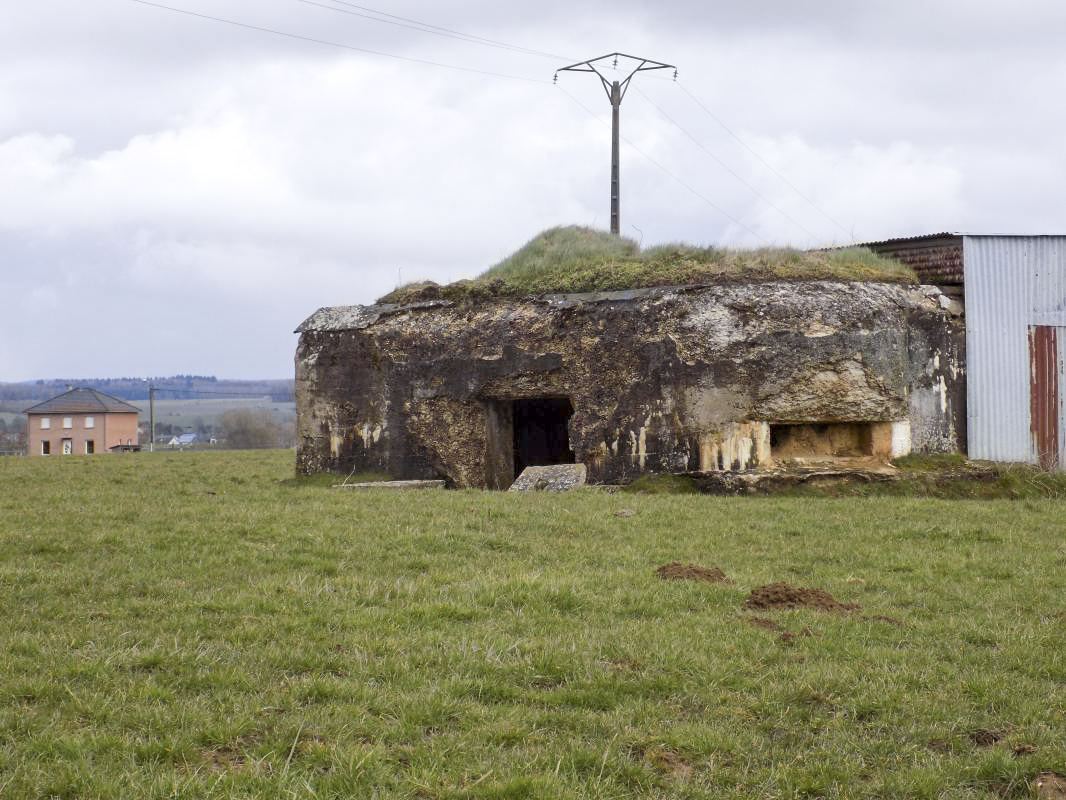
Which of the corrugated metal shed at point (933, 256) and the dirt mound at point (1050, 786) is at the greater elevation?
the corrugated metal shed at point (933, 256)

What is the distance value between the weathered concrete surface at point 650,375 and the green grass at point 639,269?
349mm

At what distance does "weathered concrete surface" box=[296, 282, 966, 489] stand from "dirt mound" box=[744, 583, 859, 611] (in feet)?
24.4

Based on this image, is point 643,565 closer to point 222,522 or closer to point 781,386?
point 222,522

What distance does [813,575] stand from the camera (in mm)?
9133

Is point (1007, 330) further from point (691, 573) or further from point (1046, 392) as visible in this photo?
point (691, 573)

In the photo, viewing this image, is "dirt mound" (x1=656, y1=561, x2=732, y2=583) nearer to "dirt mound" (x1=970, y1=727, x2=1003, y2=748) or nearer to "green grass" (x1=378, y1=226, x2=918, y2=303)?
"dirt mound" (x1=970, y1=727, x2=1003, y2=748)

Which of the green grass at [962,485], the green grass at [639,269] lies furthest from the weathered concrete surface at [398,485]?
the green grass at [962,485]

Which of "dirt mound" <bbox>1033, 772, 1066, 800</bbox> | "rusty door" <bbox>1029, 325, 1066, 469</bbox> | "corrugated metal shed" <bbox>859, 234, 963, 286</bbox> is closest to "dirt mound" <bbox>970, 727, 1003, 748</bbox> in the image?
"dirt mound" <bbox>1033, 772, 1066, 800</bbox>

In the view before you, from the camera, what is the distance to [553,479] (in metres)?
15.9

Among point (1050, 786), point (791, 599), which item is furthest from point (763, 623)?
point (1050, 786)

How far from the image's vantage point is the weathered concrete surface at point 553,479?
15758 mm

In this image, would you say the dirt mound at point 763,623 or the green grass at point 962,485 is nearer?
the dirt mound at point 763,623

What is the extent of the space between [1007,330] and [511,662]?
516 inches

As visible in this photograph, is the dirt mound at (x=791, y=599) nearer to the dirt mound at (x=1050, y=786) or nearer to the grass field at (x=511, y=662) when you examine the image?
the grass field at (x=511, y=662)
